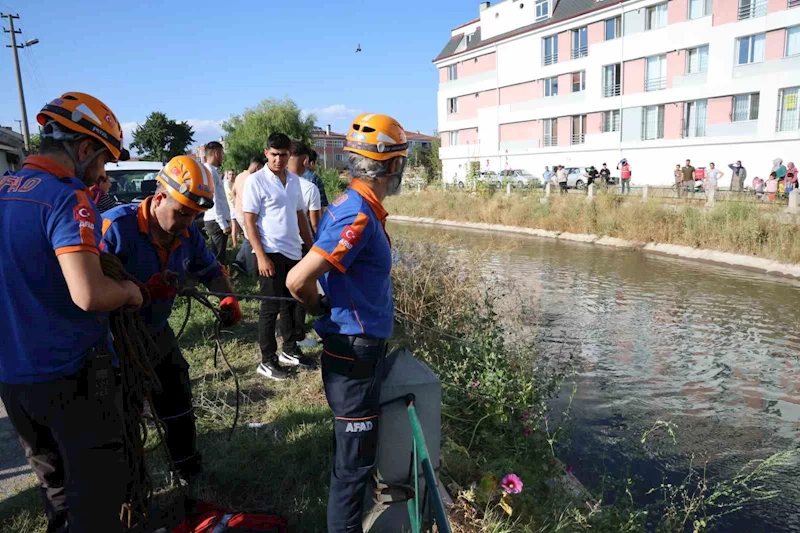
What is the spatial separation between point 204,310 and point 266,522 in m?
4.60

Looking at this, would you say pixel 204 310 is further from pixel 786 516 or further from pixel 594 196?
pixel 594 196

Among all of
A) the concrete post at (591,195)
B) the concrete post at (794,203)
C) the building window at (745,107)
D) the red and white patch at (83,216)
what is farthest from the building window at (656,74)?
the red and white patch at (83,216)

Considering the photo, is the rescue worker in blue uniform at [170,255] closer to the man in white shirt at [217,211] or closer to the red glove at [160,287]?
the red glove at [160,287]

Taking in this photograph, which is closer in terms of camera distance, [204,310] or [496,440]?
[496,440]

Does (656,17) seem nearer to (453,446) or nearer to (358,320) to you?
(453,446)

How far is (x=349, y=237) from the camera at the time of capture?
2.22m

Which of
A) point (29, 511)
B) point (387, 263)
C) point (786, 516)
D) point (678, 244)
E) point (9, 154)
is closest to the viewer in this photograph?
point (387, 263)

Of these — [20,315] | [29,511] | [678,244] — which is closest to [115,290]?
[20,315]

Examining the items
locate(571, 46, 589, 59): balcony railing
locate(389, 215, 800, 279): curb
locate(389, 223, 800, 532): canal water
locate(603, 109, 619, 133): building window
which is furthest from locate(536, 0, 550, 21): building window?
locate(389, 223, 800, 532): canal water

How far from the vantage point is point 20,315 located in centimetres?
209

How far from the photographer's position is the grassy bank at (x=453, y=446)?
3092mm

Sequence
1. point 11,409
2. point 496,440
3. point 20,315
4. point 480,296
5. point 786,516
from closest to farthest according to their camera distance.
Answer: point 20,315, point 11,409, point 496,440, point 786,516, point 480,296

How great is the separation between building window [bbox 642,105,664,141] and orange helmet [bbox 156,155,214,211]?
32.9 metres

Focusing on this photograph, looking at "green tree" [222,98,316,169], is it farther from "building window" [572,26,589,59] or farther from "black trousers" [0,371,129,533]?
"black trousers" [0,371,129,533]
